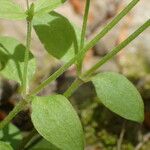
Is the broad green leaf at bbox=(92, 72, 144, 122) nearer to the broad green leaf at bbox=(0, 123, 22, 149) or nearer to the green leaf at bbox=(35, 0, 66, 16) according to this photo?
the green leaf at bbox=(35, 0, 66, 16)

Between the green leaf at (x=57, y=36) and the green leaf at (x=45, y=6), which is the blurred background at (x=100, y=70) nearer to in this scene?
the green leaf at (x=57, y=36)

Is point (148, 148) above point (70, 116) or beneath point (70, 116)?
beneath

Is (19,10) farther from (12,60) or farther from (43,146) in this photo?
(43,146)

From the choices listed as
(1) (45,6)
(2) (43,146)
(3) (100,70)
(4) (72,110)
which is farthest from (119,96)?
(3) (100,70)

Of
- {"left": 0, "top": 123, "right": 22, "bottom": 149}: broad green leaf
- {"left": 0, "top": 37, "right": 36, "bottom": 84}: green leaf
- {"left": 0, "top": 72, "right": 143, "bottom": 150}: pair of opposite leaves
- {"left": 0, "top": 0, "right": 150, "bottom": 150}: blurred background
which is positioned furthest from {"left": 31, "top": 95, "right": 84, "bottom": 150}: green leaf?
{"left": 0, "top": 0, "right": 150, "bottom": 150}: blurred background

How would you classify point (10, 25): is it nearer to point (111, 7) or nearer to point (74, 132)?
point (111, 7)

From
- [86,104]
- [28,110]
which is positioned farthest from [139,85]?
[28,110]

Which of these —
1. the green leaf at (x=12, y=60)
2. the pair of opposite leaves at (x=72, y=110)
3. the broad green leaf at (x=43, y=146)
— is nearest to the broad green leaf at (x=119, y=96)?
the pair of opposite leaves at (x=72, y=110)
